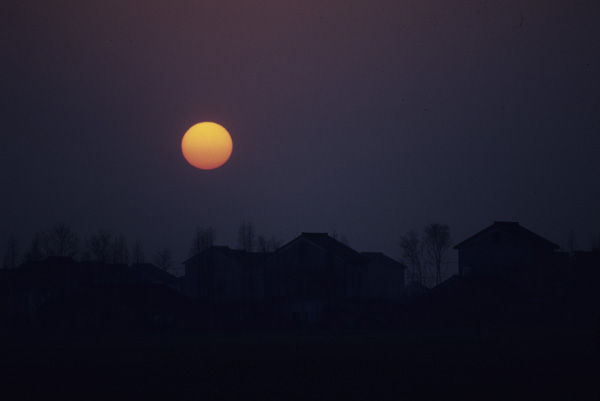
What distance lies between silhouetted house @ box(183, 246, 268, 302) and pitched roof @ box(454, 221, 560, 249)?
29278 millimetres

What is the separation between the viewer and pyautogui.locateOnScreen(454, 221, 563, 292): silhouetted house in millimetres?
94188

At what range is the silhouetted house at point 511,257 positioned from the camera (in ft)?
309

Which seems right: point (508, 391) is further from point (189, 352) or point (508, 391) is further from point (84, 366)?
point (189, 352)

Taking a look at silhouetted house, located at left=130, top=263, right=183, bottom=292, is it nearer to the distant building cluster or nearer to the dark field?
the distant building cluster

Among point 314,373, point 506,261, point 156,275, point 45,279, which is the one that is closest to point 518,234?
point 506,261

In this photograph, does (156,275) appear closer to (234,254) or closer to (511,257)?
(234,254)

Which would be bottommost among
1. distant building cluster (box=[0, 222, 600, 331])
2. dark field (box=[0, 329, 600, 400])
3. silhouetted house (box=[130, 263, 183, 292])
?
dark field (box=[0, 329, 600, 400])

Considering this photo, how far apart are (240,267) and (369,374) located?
250 feet

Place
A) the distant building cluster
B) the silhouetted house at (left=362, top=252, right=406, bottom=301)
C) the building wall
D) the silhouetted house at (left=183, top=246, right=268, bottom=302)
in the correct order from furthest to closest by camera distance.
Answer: the silhouetted house at (left=362, top=252, right=406, bottom=301) → the silhouetted house at (left=183, top=246, right=268, bottom=302) → the building wall → the distant building cluster

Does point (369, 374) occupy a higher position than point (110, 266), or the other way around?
point (110, 266)

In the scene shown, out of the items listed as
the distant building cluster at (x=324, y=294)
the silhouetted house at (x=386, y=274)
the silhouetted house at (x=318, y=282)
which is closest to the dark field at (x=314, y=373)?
the distant building cluster at (x=324, y=294)

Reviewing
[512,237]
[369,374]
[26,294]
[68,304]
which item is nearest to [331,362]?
[369,374]

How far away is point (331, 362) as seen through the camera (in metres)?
34.2

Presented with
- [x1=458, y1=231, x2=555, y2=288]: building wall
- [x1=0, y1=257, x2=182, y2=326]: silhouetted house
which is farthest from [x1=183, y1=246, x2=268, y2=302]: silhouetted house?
[x1=458, y1=231, x2=555, y2=288]: building wall
